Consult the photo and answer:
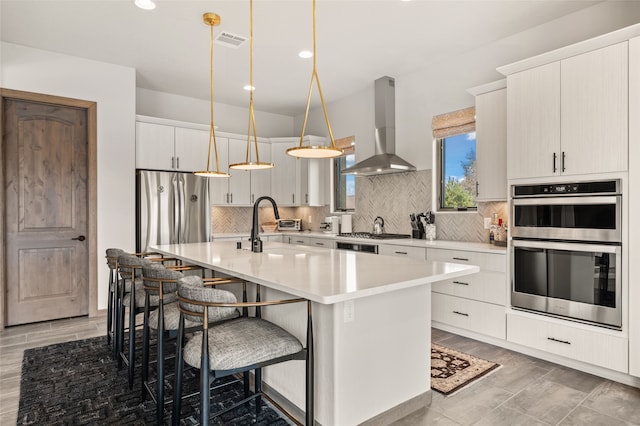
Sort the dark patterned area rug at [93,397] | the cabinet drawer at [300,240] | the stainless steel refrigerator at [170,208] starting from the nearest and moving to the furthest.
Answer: the dark patterned area rug at [93,397] → the stainless steel refrigerator at [170,208] → the cabinet drawer at [300,240]

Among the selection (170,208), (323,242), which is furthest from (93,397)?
(323,242)

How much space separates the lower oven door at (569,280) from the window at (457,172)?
3.80 ft

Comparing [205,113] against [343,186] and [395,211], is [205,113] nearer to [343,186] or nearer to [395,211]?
[343,186]

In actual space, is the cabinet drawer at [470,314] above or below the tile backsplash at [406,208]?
below

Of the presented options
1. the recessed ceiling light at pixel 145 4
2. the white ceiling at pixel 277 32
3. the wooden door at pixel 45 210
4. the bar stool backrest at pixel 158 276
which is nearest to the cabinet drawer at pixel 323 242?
the white ceiling at pixel 277 32

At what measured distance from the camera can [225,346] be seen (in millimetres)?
1710

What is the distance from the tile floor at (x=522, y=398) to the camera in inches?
86.0

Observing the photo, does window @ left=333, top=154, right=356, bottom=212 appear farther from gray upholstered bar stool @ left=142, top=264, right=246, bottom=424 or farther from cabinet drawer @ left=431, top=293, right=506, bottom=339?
gray upholstered bar stool @ left=142, top=264, right=246, bottom=424

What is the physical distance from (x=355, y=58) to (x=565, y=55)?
6.80 ft

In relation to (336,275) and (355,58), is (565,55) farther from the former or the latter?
(336,275)

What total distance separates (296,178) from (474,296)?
3430 millimetres

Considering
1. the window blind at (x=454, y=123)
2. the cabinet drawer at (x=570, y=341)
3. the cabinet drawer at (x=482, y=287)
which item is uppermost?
the window blind at (x=454, y=123)

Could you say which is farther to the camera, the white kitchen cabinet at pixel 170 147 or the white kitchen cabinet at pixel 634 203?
the white kitchen cabinet at pixel 170 147

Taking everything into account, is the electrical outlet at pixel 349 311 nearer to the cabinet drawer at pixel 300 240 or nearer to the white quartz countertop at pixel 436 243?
the white quartz countertop at pixel 436 243
